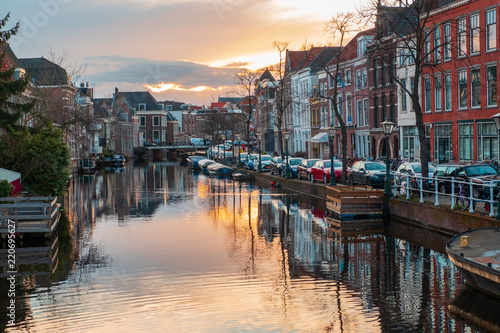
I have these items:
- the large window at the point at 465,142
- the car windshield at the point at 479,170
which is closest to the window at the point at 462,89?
the large window at the point at 465,142

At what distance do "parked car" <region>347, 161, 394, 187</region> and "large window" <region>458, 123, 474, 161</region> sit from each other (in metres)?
8.93

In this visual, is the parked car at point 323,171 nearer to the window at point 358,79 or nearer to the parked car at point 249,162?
the window at point 358,79

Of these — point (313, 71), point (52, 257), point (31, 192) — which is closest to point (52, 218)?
point (52, 257)

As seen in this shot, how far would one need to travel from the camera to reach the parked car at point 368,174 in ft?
115

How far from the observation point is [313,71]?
79.4m

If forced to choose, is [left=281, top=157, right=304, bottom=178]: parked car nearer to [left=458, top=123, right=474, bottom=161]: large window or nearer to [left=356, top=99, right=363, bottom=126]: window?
[left=458, top=123, right=474, bottom=161]: large window

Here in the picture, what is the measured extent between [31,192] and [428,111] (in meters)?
28.8

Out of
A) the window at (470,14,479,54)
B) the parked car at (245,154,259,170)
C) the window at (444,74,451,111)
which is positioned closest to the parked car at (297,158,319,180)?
the window at (444,74,451,111)

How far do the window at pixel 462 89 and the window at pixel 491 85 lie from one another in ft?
8.33

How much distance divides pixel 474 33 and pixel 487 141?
6.51m

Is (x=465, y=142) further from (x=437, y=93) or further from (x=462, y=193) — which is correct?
(x=462, y=193)

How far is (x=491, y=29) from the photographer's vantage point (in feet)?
131

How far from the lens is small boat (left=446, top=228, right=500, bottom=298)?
1402cm

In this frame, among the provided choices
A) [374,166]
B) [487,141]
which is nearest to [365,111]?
[487,141]
